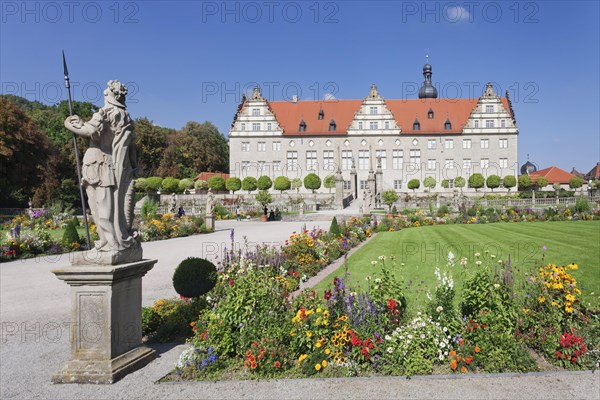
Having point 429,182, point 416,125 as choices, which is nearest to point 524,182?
point 429,182

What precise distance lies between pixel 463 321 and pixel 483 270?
2.49 feet

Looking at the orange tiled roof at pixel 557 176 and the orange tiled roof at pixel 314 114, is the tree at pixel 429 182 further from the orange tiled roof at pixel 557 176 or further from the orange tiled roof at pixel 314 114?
the orange tiled roof at pixel 557 176

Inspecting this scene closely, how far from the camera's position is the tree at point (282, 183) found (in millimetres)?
48281

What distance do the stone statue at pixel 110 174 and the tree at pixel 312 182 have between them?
43.3 metres

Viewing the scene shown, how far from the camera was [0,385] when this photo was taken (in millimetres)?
4375

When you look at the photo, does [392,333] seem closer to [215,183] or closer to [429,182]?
[215,183]

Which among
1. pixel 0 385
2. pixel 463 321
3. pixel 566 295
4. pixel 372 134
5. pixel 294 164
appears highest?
pixel 372 134

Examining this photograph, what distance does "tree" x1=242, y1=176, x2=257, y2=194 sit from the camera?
48.7 meters

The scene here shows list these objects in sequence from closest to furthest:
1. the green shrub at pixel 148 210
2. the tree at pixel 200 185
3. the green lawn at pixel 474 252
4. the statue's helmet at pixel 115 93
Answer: the statue's helmet at pixel 115 93, the green lawn at pixel 474 252, the green shrub at pixel 148 210, the tree at pixel 200 185

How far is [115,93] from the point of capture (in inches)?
183

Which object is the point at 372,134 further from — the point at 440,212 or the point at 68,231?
the point at 68,231

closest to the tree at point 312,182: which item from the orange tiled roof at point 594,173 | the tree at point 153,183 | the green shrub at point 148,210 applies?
the tree at point 153,183

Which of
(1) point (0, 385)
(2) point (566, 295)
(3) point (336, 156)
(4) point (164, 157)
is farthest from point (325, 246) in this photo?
(4) point (164, 157)

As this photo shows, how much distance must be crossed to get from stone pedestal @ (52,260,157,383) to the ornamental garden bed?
756 mm
